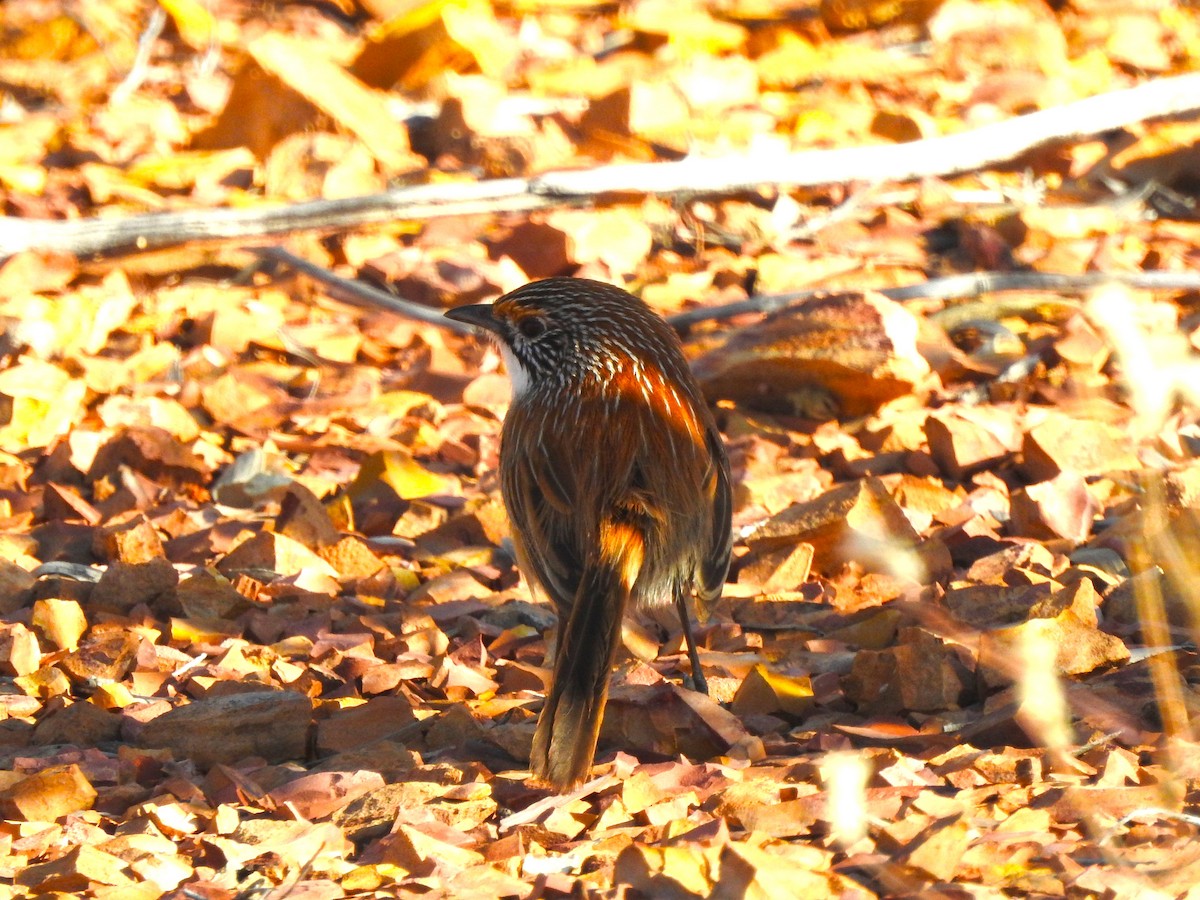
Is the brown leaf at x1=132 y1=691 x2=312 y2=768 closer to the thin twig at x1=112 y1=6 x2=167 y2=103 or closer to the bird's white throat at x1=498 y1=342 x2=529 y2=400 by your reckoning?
the bird's white throat at x1=498 y1=342 x2=529 y2=400

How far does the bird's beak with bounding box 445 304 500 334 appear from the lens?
614 centimetres

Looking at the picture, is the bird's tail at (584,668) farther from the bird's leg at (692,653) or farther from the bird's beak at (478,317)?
the bird's beak at (478,317)

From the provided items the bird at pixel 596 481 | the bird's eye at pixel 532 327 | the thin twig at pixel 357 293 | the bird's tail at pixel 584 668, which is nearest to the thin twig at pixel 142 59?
the thin twig at pixel 357 293

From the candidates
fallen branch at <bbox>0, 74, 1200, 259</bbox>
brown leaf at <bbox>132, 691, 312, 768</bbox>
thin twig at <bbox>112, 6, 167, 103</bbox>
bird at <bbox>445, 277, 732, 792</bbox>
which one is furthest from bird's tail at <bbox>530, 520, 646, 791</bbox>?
thin twig at <bbox>112, 6, 167, 103</bbox>

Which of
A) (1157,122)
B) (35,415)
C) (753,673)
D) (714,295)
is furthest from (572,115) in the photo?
(753,673)

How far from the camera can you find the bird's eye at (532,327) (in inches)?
235

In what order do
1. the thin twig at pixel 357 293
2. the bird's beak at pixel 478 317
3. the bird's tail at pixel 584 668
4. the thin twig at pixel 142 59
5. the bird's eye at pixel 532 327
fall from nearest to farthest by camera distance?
the bird's tail at pixel 584 668, the bird's eye at pixel 532 327, the bird's beak at pixel 478 317, the thin twig at pixel 357 293, the thin twig at pixel 142 59

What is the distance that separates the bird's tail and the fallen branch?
12.3 ft

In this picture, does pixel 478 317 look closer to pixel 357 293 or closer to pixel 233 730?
pixel 233 730

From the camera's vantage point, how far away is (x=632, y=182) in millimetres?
8484

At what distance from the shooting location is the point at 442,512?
6609 millimetres

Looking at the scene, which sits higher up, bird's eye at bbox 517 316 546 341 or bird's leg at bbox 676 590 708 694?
bird's eye at bbox 517 316 546 341

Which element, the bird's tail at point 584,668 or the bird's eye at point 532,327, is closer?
the bird's tail at point 584,668

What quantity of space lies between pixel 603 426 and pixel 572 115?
552 centimetres
